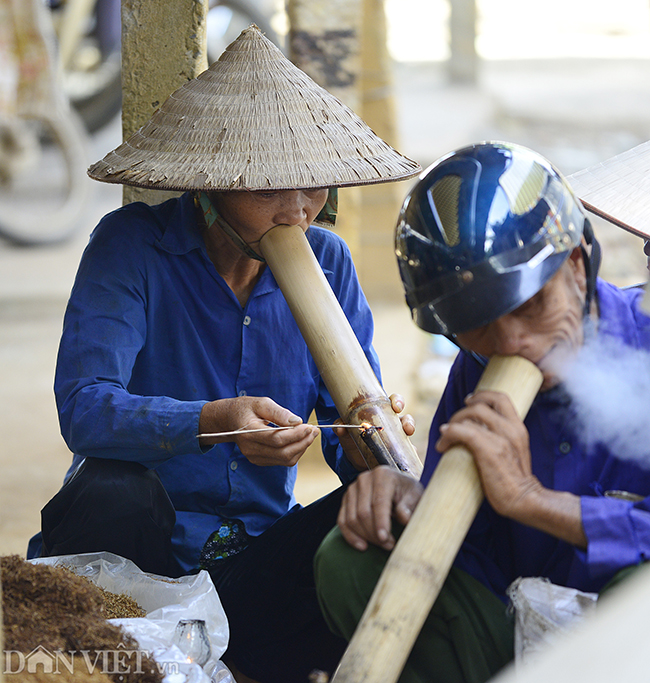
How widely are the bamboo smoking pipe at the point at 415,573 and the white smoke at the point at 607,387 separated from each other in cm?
17

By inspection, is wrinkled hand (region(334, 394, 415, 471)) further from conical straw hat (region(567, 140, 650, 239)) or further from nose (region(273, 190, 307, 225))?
conical straw hat (region(567, 140, 650, 239))

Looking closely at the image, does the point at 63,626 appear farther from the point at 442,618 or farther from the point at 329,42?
the point at 329,42

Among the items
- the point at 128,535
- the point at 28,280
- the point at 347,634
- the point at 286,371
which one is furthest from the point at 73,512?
the point at 28,280

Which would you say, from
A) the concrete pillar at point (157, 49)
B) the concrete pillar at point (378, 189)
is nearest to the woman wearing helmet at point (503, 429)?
the concrete pillar at point (157, 49)

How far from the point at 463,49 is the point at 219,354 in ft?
42.8

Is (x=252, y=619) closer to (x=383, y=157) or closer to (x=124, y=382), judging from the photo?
(x=124, y=382)

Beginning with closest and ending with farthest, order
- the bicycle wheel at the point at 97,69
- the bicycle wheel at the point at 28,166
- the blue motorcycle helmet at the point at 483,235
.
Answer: the blue motorcycle helmet at the point at 483,235 < the bicycle wheel at the point at 28,166 < the bicycle wheel at the point at 97,69

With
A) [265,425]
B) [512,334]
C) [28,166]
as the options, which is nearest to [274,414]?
[265,425]

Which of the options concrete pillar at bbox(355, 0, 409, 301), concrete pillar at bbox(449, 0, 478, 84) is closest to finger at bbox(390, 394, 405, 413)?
concrete pillar at bbox(355, 0, 409, 301)

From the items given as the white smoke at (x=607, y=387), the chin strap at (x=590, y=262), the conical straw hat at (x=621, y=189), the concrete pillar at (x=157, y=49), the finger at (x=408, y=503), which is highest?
the concrete pillar at (x=157, y=49)

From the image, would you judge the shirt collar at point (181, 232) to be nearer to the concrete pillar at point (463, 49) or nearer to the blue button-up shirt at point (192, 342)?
the blue button-up shirt at point (192, 342)

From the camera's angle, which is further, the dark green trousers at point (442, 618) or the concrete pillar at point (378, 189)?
the concrete pillar at point (378, 189)

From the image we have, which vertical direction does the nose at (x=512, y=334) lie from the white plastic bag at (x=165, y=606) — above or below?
above

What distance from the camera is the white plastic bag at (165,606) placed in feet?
5.36
